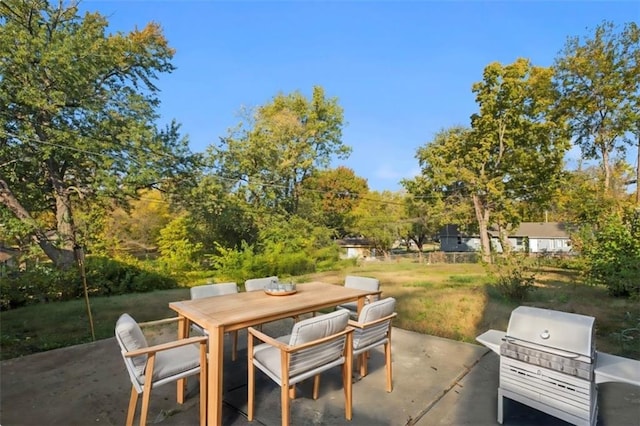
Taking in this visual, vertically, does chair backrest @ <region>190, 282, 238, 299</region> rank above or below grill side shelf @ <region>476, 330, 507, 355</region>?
above

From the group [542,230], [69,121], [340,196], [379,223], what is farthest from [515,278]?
[542,230]

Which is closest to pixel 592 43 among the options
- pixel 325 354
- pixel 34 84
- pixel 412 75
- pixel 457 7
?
pixel 412 75

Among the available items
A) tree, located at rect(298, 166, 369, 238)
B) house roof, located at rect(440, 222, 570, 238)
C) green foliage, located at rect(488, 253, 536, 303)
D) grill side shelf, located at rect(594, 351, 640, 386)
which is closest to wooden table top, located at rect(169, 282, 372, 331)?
grill side shelf, located at rect(594, 351, 640, 386)

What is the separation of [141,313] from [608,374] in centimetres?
584

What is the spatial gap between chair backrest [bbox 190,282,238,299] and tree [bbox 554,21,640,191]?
18.6m

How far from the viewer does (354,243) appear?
1234 inches

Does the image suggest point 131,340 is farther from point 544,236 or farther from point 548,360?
point 544,236

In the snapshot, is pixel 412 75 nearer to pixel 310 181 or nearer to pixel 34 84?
pixel 34 84

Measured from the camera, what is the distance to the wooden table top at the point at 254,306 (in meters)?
2.17

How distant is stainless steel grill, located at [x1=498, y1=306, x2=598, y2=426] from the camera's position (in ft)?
5.98

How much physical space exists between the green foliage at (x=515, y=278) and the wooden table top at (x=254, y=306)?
409cm

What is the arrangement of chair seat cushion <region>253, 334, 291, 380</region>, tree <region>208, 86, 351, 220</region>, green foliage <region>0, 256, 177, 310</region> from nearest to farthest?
chair seat cushion <region>253, 334, 291, 380</region>
green foliage <region>0, 256, 177, 310</region>
tree <region>208, 86, 351, 220</region>

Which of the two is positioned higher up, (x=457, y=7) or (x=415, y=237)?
(x=457, y=7)

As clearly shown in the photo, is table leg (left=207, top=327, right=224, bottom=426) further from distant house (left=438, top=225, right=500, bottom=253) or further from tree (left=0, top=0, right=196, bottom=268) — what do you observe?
distant house (left=438, top=225, right=500, bottom=253)
